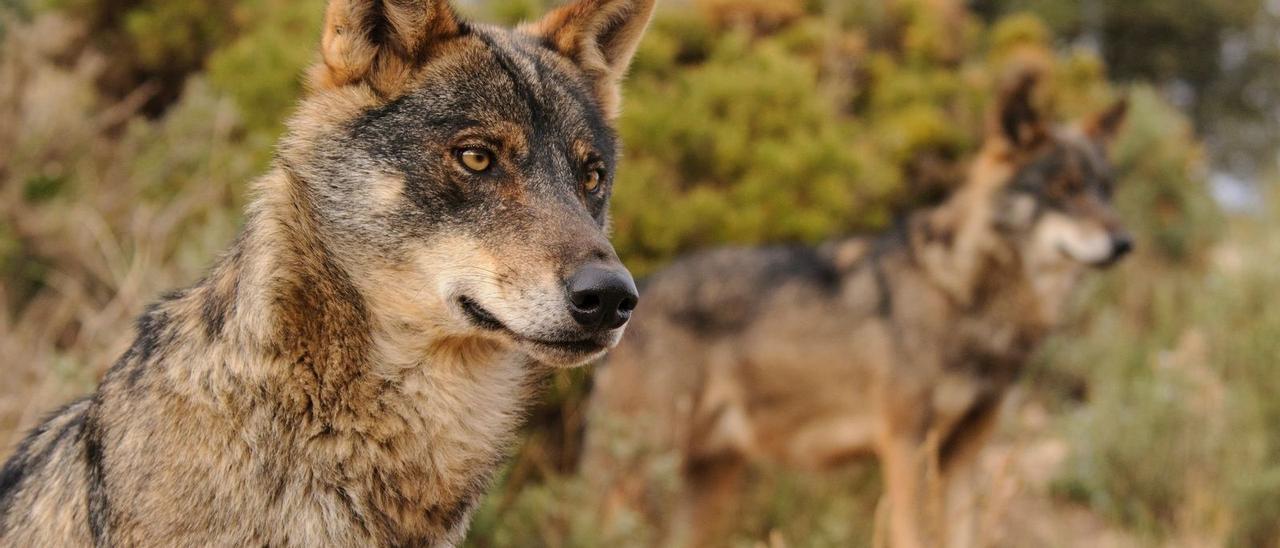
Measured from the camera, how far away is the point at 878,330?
5734mm

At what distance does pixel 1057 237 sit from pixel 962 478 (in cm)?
140

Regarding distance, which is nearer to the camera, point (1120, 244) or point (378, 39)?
point (378, 39)

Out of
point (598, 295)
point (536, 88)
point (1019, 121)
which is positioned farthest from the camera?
point (1019, 121)

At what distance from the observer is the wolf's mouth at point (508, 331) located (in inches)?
92.6

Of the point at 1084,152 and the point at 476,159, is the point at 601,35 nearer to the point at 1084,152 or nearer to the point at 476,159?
the point at 476,159

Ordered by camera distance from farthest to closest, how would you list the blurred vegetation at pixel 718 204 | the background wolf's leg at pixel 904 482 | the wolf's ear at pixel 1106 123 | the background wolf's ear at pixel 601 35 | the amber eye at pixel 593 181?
the wolf's ear at pixel 1106 123, the blurred vegetation at pixel 718 204, the background wolf's leg at pixel 904 482, the background wolf's ear at pixel 601 35, the amber eye at pixel 593 181

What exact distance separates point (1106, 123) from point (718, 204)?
2415 millimetres

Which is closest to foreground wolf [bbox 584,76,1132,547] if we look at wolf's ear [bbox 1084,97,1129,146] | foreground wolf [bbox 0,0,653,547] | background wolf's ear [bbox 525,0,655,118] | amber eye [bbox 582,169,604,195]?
wolf's ear [bbox 1084,97,1129,146]

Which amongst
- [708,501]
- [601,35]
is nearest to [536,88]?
[601,35]

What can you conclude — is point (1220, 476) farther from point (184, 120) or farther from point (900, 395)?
point (184, 120)

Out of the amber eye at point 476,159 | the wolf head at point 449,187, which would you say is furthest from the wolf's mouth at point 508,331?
the amber eye at point 476,159

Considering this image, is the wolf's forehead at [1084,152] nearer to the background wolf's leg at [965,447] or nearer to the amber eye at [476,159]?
the background wolf's leg at [965,447]

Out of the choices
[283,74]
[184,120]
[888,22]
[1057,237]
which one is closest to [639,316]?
[1057,237]

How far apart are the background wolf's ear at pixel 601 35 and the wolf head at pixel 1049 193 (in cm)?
327
